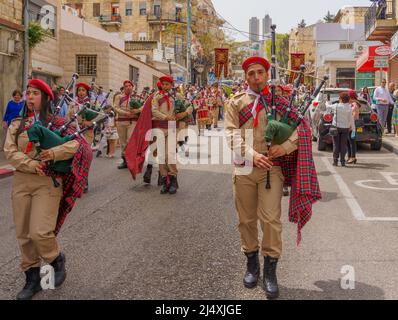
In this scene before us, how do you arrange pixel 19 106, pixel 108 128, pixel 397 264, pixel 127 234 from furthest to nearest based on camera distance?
pixel 108 128 → pixel 19 106 → pixel 127 234 → pixel 397 264

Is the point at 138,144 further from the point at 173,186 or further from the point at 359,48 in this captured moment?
the point at 359,48

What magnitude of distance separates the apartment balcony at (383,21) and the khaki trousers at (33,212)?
23588 mm

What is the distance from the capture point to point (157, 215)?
7.53 m

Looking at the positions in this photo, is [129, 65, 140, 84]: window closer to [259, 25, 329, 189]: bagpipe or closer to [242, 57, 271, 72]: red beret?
[242, 57, 271, 72]: red beret

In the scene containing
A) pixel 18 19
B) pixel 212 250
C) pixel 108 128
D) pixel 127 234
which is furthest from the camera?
pixel 18 19

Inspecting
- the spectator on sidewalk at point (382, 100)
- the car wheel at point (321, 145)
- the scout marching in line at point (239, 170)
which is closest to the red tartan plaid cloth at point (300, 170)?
the scout marching in line at point (239, 170)

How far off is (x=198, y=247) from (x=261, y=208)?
1.55m

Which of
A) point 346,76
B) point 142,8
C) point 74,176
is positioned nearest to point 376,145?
point 74,176

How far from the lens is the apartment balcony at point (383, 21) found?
24953 mm

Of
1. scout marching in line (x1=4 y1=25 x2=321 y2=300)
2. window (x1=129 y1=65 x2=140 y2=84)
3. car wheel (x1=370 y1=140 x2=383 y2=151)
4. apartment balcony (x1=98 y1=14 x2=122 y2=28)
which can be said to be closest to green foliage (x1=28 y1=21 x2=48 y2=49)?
car wheel (x1=370 y1=140 x2=383 y2=151)
